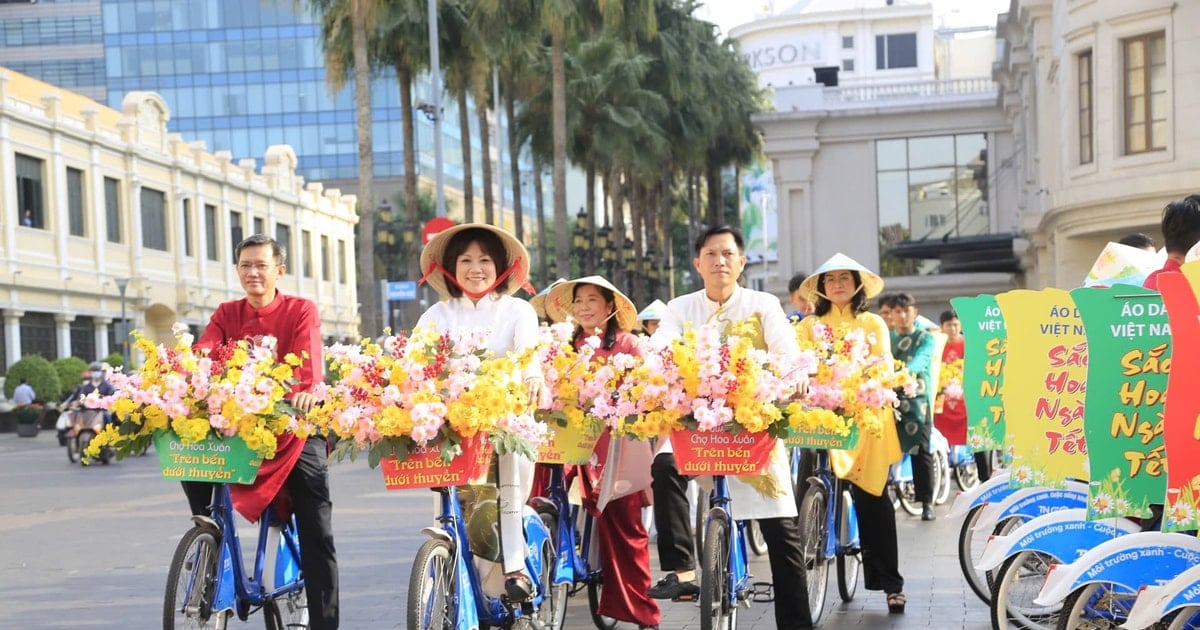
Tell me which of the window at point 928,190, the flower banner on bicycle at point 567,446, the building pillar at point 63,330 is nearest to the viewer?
the flower banner on bicycle at point 567,446

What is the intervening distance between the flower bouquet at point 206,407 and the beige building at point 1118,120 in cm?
2252

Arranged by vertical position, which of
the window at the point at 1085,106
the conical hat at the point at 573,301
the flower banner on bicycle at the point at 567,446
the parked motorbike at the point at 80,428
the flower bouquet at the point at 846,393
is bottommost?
the parked motorbike at the point at 80,428

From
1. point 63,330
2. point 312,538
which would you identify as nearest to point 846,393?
point 312,538

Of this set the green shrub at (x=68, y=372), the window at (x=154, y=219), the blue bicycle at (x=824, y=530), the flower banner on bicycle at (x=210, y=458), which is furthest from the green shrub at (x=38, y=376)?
the flower banner on bicycle at (x=210, y=458)

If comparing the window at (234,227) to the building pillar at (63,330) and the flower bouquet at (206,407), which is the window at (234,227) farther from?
the flower bouquet at (206,407)

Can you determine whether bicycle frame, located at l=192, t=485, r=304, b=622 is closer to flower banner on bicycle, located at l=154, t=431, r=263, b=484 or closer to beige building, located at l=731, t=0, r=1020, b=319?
flower banner on bicycle, located at l=154, t=431, r=263, b=484

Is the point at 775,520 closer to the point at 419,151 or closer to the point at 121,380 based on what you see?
the point at 121,380

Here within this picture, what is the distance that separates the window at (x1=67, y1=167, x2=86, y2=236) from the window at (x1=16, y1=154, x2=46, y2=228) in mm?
1589

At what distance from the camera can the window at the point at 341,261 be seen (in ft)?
253

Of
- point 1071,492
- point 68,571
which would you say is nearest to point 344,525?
point 68,571

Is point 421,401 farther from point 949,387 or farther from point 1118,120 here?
point 1118,120

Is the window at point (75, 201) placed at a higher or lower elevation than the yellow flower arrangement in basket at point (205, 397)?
higher

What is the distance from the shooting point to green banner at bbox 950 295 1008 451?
784cm

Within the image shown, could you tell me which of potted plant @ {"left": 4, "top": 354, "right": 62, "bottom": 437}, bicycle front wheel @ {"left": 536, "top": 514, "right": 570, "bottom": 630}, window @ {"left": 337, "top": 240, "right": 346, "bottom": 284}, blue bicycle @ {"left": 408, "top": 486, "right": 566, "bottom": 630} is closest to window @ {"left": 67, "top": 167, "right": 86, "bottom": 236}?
potted plant @ {"left": 4, "top": 354, "right": 62, "bottom": 437}
